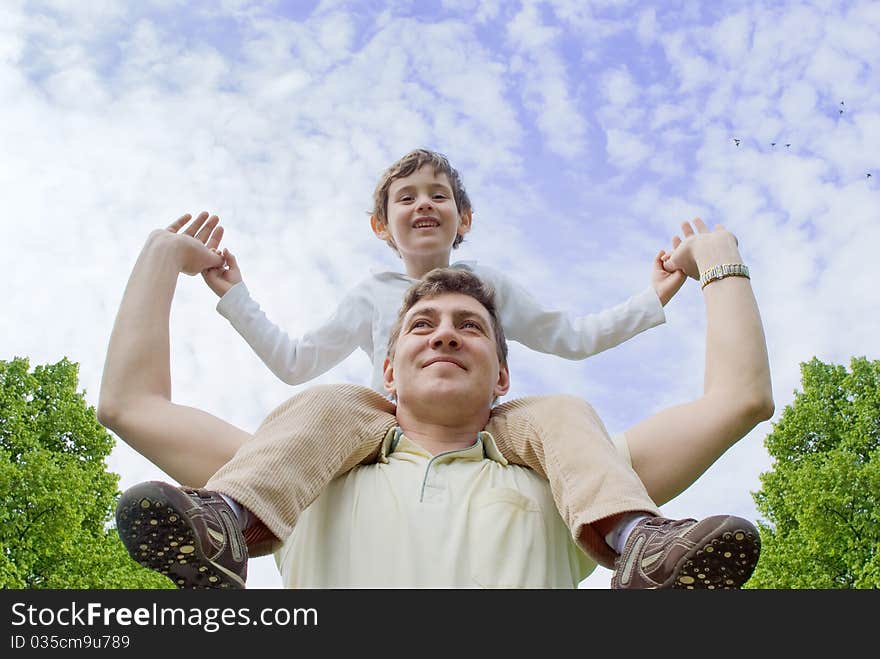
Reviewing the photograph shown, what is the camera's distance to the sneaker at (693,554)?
91.9 inches

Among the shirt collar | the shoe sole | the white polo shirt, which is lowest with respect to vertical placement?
the shoe sole

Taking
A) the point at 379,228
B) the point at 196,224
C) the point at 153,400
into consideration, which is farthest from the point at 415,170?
the point at 153,400

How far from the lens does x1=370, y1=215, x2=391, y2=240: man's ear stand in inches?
214

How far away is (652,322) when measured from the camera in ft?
16.3

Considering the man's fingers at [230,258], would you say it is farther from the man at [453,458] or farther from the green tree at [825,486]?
the green tree at [825,486]

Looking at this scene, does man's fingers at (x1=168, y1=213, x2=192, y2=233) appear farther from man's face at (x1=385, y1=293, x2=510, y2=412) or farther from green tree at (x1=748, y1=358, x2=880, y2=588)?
green tree at (x1=748, y1=358, x2=880, y2=588)

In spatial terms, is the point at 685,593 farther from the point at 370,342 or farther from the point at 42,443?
the point at 42,443

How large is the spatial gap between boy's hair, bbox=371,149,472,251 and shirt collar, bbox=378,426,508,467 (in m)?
2.20

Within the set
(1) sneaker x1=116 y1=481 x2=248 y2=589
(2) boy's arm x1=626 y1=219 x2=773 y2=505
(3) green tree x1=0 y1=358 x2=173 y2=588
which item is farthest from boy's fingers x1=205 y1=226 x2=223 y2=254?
(3) green tree x1=0 y1=358 x2=173 y2=588

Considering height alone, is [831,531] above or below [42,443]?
below

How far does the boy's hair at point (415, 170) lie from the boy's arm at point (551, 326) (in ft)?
1.51

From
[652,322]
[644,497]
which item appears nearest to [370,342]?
[652,322]

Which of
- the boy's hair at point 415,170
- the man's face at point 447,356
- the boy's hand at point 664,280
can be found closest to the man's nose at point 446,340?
the man's face at point 447,356

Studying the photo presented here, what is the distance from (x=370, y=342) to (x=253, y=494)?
2.54m
